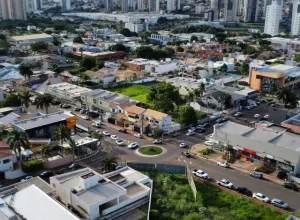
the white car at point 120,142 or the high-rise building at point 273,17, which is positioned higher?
the high-rise building at point 273,17

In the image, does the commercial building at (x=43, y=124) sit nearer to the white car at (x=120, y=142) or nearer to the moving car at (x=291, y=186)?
the white car at (x=120, y=142)

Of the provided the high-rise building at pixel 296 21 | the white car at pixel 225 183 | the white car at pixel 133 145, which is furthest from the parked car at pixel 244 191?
the high-rise building at pixel 296 21

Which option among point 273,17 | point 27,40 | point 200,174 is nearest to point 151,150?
point 200,174

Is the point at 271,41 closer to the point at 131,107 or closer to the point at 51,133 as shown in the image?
the point at 131,107

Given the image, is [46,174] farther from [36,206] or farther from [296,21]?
[296,21]

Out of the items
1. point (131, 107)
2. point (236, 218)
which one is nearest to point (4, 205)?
point (236, 218)
